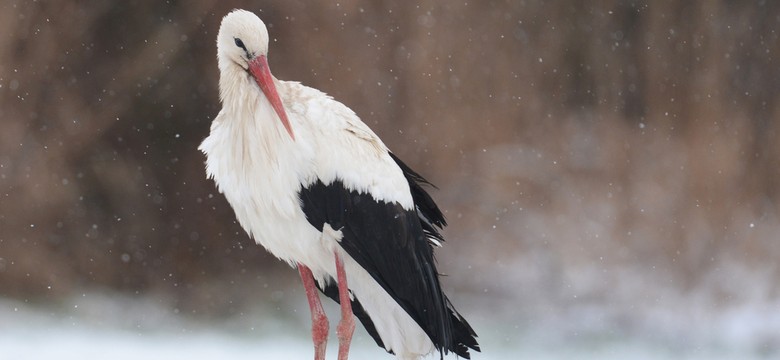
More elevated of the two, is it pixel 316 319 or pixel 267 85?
pixel 267 85

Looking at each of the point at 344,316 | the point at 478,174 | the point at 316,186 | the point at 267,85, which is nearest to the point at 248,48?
the point at 267,85

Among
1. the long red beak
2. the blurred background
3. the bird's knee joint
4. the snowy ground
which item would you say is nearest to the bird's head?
the long red beak

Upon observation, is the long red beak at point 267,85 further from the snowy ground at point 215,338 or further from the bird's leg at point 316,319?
the snowy ground at point 215,338

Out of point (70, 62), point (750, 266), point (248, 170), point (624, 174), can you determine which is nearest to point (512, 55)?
point (624, 174)

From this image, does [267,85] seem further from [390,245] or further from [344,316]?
[344,316]

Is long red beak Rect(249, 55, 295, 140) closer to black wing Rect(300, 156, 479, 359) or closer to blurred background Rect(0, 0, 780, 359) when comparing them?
black wing Rect(300, 156, 479, 359)

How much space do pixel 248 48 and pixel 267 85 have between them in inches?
3.9

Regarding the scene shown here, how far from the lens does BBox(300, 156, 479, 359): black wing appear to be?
9.39 feet

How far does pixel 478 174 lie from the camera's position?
451 cm

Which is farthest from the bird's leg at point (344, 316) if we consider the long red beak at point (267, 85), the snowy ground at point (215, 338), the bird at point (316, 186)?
the snowy ground at point (215, 338)

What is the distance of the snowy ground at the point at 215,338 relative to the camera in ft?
14.3

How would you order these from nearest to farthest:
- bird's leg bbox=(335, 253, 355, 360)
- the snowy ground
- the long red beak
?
the long red beak → bird's leg bbox=(335, 253, 355, 360) → the snowy ground

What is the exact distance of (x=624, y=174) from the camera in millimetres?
4555

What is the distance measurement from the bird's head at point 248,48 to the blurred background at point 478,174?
4.99 ft
